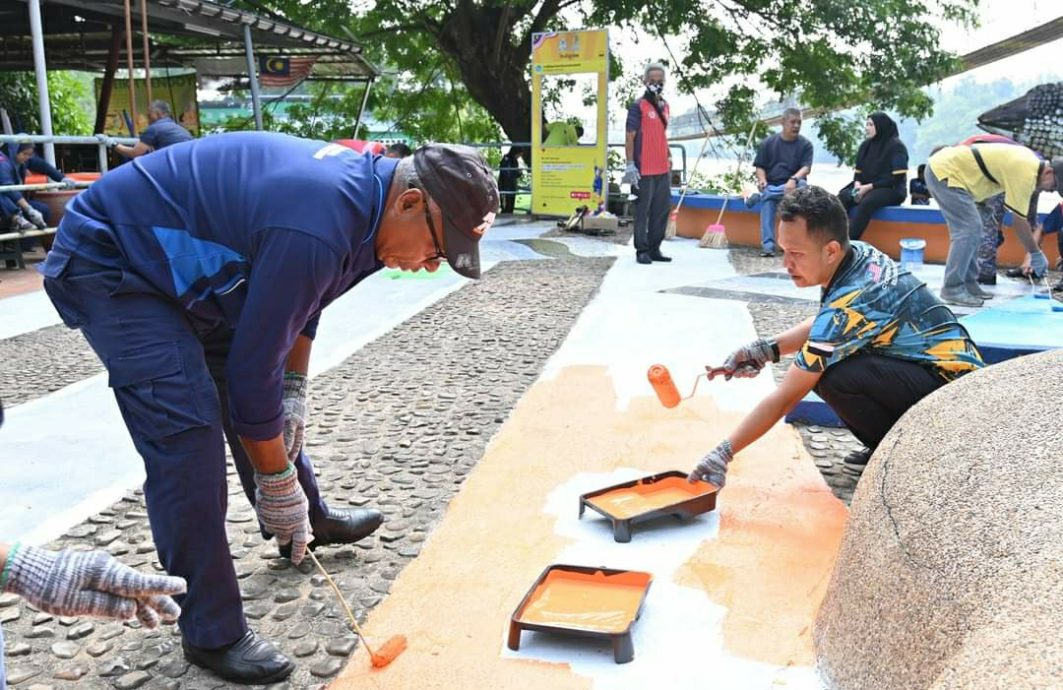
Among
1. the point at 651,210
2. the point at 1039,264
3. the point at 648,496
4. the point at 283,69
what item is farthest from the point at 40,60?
the point at 1039,264

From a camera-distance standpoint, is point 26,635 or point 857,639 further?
point 26,635

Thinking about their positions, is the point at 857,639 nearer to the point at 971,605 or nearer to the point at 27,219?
the point at 971,605

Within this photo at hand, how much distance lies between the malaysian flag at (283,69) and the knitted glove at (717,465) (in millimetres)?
12240

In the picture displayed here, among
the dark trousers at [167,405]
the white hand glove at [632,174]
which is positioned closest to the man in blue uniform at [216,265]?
the dark trousers at [167,405]

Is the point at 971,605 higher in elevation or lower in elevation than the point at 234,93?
lower

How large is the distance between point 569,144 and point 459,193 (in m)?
11.1

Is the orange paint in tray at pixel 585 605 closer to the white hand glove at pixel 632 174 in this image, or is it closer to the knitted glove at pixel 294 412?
the knitted glove at pixel 294 412

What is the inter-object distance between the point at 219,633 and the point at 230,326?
0.74m

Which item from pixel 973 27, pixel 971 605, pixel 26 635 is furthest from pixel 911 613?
pixel 973 27

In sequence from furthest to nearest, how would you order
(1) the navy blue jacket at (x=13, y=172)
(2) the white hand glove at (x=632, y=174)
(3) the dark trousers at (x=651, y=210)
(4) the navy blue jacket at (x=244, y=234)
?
(2) the white hand glove at (x=632, y=174), (3) the dark trousers at (x=651, y=210), (1) the navy blue jacket at (x=13, y=172), (4) the navy blue jacket at (x=244, y=234)

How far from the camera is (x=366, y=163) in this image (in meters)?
2.08

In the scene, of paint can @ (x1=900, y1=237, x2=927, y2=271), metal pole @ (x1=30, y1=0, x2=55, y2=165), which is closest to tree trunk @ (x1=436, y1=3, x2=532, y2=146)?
metal pole @ (x1=30, y1=0, x2=55, y2=165)

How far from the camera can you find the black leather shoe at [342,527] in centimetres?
286

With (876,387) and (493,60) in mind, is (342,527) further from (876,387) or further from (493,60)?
(493,60)
